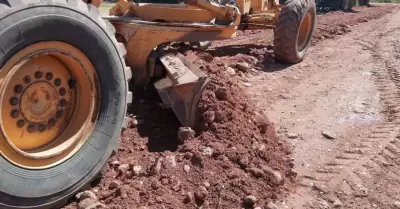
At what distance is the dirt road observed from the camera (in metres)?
3.85

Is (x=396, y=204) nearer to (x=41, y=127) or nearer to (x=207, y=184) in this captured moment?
(x=207, y=184)

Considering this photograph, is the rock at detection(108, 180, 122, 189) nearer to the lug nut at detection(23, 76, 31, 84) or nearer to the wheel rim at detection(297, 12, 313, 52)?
the lug nut at detection(23, 76, 31, 84)

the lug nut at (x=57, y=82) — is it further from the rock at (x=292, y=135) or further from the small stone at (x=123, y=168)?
the rock at (x=292, y=135)

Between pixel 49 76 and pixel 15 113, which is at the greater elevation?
pixel 49 76

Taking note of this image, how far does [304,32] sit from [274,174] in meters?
5.29

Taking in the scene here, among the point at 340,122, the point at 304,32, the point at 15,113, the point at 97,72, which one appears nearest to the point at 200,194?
the point at 97,72

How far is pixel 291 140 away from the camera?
4.82 meters

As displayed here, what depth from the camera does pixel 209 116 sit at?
4320 millimetres

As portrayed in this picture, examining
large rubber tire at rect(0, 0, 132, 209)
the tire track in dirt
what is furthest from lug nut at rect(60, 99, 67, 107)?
the tire track in dirt

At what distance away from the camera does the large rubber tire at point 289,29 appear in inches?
299

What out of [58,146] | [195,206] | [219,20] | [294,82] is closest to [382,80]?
[294,82]

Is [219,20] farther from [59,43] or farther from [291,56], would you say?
[59,43]

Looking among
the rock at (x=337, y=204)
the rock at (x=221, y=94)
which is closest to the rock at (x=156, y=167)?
the rock at (x=221, y=94)

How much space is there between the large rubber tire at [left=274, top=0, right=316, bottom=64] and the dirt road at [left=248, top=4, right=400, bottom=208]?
22 cm
